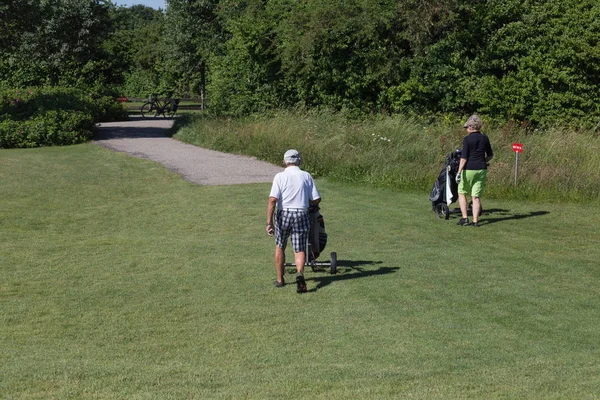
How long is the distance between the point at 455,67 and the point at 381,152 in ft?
22.1

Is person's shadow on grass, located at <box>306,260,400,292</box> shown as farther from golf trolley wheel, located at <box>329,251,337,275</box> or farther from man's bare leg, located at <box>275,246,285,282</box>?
man's bare leg, located at <box>275,246,285,282</box>

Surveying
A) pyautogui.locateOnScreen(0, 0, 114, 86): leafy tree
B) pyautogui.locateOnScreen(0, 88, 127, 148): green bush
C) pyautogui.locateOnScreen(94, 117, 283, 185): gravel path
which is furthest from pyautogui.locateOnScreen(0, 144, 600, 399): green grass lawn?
pyautogui.locateOnScreen(0, 0, 114, 86): leafy tree

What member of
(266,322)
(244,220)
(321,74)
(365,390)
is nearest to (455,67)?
(321,74)

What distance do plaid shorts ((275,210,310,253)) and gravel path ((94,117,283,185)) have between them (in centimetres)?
901

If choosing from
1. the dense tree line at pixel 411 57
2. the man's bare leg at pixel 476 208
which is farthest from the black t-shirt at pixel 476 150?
the dense tree line at pixel 411 57

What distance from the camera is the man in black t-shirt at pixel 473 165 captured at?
12.6 m

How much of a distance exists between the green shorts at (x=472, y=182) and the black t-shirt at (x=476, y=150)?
9 centimetres

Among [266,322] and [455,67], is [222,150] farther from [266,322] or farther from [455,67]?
[266,322]

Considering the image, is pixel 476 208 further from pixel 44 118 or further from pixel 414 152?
pixel 44 118

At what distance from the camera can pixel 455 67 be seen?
24.2m

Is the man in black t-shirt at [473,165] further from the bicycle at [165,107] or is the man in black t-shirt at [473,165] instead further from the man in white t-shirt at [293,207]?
the bicycle at [165,107]

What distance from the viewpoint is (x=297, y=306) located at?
8195 millimetres

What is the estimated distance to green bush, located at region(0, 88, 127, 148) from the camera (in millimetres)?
26141

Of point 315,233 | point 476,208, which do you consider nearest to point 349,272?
point 315,233
